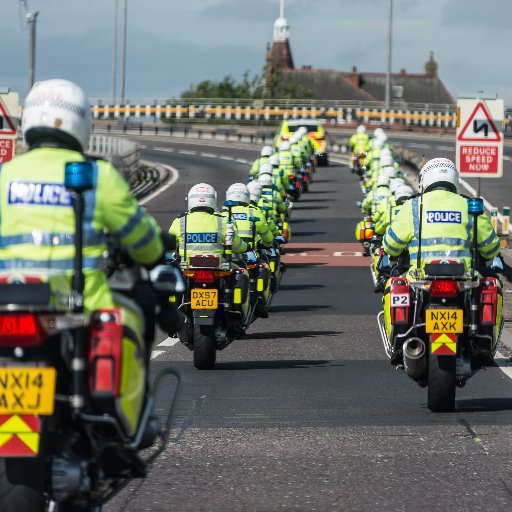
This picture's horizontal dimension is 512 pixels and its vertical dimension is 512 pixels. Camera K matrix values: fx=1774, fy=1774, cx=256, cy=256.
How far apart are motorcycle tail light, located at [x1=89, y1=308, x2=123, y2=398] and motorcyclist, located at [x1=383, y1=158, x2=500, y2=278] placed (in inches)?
228

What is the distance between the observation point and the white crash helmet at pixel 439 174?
12258 millimetres

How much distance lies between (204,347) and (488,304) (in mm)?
3493

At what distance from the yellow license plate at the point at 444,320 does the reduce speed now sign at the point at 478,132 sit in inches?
395

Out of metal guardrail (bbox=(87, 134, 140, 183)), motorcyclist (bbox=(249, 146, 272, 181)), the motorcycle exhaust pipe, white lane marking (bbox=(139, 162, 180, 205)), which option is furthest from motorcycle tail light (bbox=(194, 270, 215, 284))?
white lane marking (bbox=(139, 162, 180, 205))

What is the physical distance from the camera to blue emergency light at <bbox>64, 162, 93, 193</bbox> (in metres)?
6.44

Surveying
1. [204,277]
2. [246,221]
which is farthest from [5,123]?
[204,277]

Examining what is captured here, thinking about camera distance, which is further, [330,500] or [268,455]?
[268,455]

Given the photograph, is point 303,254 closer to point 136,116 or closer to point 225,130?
point 225,130

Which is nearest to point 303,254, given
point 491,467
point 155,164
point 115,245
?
point 491,467

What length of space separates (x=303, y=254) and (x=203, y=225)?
1773 cm

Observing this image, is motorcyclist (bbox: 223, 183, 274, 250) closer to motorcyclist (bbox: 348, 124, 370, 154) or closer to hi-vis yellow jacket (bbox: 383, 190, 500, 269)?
hi-vis yellow jacket (bbox: 383, 190, 500, 269)

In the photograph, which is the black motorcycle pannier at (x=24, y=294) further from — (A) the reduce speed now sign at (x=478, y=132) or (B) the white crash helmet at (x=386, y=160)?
(B) the white crash helmet at (x=386, y=160)

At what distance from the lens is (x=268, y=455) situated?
9.77 meters

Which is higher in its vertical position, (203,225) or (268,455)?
(203,225)
